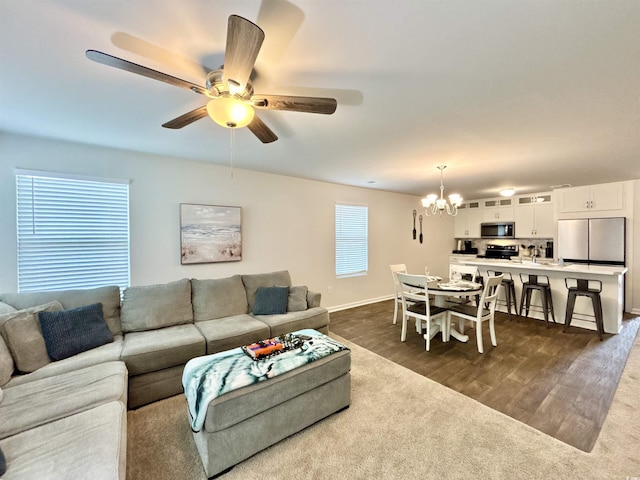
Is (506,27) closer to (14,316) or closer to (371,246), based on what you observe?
(14,316)

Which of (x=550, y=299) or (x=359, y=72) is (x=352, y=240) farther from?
(x=359, y=72)

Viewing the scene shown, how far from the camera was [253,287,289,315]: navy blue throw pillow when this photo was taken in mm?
3242

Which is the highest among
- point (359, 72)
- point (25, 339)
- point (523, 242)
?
point (359, 72)

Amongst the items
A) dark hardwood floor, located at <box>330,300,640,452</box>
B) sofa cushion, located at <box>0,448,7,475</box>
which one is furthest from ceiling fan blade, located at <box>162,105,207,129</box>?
dark hardwood floor, located at <box>330,300,640,452</box>

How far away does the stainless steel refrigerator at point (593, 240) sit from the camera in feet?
15.6

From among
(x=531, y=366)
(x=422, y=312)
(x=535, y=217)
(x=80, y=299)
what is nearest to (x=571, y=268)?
(x=531, y=366)

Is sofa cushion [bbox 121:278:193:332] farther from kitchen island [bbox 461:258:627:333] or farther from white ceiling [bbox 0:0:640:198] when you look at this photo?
kitchen island [bbox 461:258:627:333]

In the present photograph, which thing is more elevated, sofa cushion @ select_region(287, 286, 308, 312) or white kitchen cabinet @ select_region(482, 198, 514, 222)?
white kitchen cabinet @ select_region(482, 198, 514, 222)

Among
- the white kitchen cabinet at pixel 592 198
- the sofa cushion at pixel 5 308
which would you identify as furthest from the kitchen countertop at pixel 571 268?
the sofa cushion at pixel 5 308

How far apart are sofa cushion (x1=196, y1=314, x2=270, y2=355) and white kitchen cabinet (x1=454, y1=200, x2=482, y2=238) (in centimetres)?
657

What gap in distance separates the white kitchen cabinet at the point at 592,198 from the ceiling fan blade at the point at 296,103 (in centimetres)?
628

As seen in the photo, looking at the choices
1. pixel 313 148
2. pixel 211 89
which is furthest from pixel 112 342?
pixel 313 148

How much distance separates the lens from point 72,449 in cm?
121

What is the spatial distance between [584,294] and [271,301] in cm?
434
